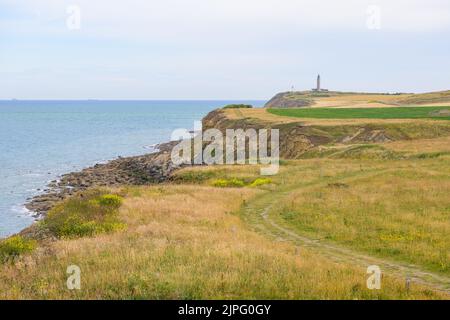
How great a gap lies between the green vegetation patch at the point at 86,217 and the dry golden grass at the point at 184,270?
1.62 metres

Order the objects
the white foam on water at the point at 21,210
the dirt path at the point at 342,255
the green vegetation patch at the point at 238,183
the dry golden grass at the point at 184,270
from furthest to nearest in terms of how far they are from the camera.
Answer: the white foam on water at the point at 21,210
the green vegetation patch at the point at 238,183
the dirt path at the point at 342,255
the dry golden grass at the point at 184,270

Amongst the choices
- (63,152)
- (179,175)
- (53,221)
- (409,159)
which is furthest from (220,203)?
(63,152)

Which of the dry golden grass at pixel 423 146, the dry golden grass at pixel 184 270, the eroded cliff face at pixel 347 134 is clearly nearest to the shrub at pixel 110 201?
the dry golden grass at pixel 184 270

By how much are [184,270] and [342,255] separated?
23.9ft

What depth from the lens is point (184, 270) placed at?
43.6 ft

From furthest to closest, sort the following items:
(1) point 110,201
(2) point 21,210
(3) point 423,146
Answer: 1. (3) point 423,146
2. (2) point 21,210
3. (1) point 110,201

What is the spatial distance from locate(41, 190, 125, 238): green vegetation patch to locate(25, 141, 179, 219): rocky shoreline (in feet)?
70.4

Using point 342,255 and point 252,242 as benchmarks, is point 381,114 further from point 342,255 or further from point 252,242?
point 252,242

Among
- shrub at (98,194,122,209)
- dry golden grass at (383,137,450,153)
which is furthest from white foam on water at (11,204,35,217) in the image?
dry golden grass at (383,137,450,153)

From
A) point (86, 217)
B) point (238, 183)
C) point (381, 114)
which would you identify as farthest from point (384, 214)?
point (381, 114)

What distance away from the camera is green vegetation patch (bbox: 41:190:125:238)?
66.9 feet

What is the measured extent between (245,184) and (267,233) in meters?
16.8

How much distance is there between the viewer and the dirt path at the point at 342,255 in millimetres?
15124

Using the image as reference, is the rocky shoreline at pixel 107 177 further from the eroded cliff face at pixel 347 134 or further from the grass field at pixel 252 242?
the grass field at pixel 252 242
